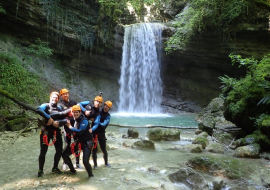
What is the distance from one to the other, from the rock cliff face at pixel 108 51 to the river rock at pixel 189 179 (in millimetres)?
12374

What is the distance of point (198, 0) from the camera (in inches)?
499

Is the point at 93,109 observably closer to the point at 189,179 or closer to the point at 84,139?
the point at 84,139

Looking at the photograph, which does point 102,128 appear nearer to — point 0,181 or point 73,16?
point 0,181

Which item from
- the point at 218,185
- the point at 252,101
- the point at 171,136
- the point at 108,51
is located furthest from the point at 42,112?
the point at 108,51

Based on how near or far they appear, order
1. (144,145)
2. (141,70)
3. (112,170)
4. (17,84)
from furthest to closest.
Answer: (141,70) < (17,84) < (144,145) < (112,170)

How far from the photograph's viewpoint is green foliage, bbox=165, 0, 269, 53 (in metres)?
11.9

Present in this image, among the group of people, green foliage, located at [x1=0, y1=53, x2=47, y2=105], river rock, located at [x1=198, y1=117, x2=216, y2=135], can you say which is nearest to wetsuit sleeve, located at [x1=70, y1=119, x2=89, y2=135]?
the group of people

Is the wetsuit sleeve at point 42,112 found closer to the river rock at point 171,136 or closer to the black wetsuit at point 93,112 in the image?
the black wetsuit at point 93,112

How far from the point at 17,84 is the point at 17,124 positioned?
4661 mm

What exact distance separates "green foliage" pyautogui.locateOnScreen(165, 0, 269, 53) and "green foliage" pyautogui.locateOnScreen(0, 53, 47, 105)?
9.63 m

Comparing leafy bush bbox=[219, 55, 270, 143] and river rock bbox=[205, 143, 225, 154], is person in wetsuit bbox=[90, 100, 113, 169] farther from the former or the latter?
leafy bush bbox=[219, 55, 270, 143]

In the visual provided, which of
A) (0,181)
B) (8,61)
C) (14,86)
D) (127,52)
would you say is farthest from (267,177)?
(127,52)

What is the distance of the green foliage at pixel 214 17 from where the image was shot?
39.2ft

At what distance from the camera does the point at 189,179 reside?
11.5 feet
